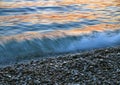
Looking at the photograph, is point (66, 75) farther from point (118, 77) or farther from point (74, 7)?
point (74, 7)

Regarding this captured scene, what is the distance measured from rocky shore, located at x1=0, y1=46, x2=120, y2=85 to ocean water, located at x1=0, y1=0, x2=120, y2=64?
88cm

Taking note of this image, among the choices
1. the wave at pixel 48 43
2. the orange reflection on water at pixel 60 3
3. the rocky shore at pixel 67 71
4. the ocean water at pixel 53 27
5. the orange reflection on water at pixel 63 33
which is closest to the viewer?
the rocky shore at pixel 67 71

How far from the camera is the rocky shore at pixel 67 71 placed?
5259 millimetres

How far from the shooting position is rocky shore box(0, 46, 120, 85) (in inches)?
207

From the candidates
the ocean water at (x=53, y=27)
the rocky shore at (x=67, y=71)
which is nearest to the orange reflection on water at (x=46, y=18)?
the ocean water at (x=53, y=27)

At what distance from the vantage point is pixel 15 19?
10.2 metres

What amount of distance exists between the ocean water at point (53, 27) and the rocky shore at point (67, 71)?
884 millimetres

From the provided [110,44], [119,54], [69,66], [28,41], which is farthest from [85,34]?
[69,66]

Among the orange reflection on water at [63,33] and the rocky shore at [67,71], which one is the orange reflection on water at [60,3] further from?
the rocky shore at [67,71]

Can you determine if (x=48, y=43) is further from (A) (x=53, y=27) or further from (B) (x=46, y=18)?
(B) (x=46, y=18)

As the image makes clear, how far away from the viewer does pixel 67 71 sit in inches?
222

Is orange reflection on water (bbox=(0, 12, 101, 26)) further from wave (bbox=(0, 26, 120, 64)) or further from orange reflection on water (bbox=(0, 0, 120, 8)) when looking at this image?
orange reflection on water (bbox=(0, 0, 120, 8))

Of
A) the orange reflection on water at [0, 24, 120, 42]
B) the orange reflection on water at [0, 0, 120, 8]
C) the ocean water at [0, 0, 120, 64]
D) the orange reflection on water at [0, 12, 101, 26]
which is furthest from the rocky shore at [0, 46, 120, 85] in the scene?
the orange reflection on water at [0, 0, 120, 8]

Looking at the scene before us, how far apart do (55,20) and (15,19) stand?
1.20 meters
